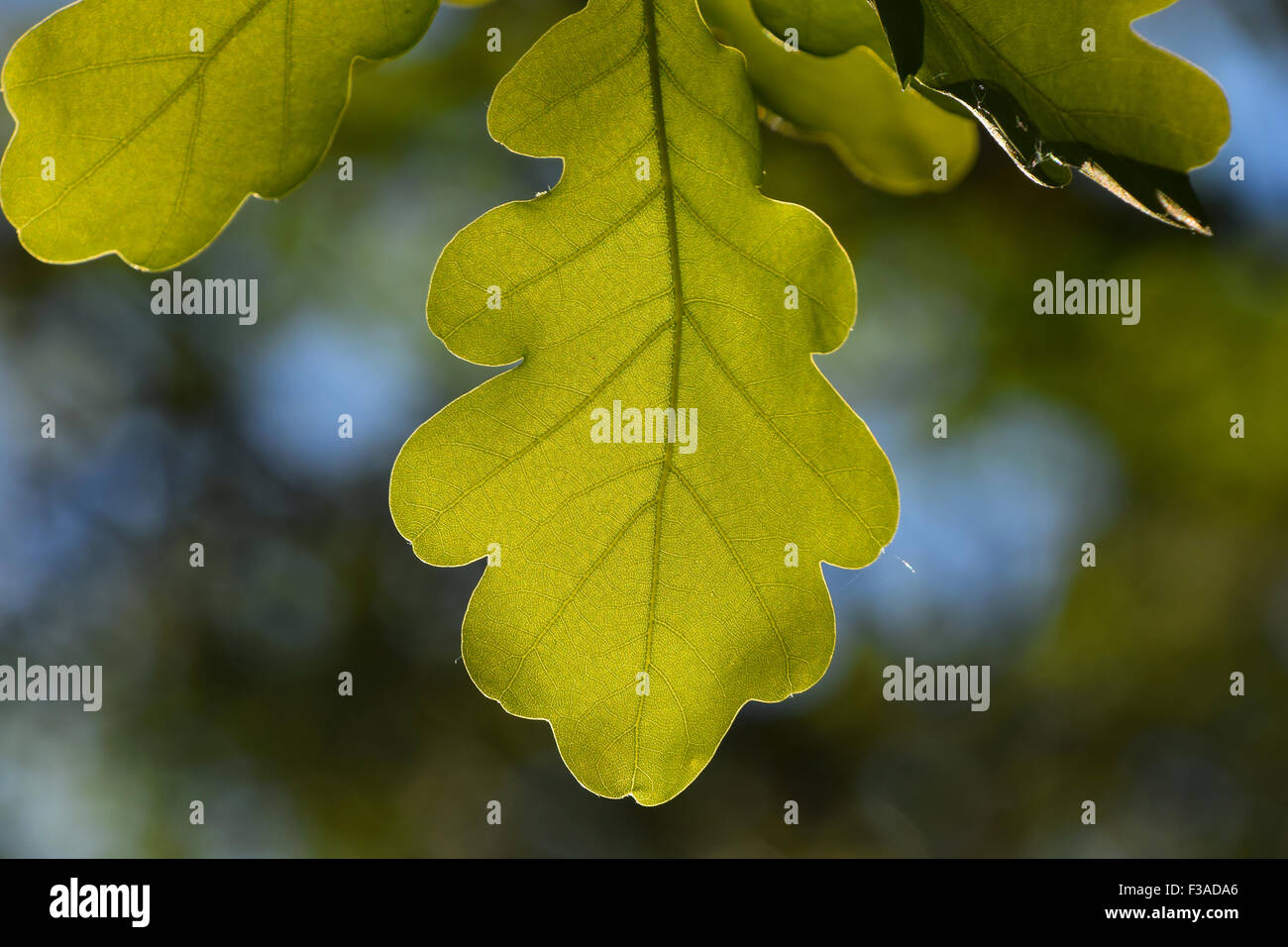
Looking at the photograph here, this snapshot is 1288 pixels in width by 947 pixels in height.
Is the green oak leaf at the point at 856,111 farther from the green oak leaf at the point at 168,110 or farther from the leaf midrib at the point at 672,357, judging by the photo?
the green oak leaf at the point at 168,110

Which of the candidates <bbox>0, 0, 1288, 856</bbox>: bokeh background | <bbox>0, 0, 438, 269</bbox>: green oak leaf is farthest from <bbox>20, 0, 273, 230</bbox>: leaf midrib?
<bbox>0, 0, 1288, 856</bbox>: bokeh background

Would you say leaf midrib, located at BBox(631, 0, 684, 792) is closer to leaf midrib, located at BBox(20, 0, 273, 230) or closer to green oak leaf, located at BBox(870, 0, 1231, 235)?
green oak leaf, located at BBox(870, 0, 1231, 235)

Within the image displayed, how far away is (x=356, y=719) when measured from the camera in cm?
538

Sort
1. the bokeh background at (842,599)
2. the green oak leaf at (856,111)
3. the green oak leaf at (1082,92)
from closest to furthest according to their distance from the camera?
the green oak leaf at (1082,92) → the green oak leaf at (856,111) → the bokeh background at (842,599)

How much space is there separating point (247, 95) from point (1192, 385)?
407 cm

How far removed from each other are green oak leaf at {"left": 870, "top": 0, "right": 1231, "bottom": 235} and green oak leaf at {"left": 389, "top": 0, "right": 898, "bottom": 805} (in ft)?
0.62

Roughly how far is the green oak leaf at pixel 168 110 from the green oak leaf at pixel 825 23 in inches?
14.1

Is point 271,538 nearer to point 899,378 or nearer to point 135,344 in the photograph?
point 135,344

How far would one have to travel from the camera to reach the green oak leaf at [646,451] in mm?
960

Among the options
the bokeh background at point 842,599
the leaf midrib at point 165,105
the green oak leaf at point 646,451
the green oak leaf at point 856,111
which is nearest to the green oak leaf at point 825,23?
the green oak leaf at point 646,451

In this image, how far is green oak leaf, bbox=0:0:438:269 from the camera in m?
0.85

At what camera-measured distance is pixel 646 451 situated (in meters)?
0.99

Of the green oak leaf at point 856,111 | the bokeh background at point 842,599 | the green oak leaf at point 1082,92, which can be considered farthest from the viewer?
the bokeh background at point 842,599

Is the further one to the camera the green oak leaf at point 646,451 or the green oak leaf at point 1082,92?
the green oak leaf at point 646,451
